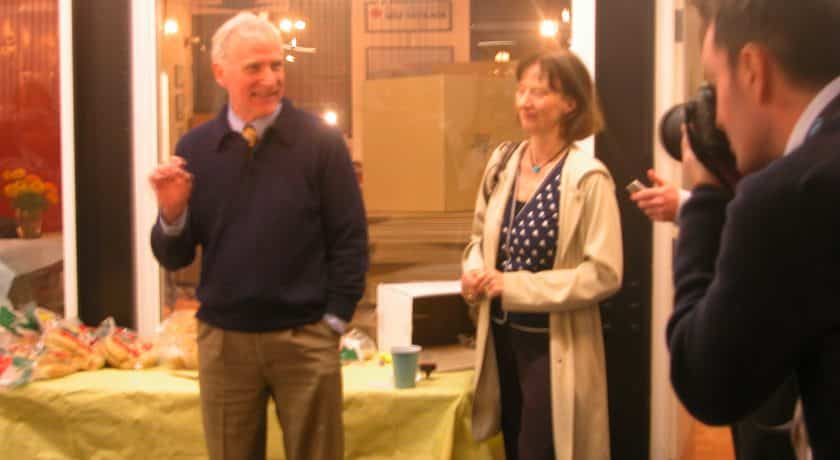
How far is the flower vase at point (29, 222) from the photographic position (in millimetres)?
3434

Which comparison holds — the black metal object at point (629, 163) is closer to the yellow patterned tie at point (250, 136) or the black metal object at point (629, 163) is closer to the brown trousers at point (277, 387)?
the brown trousers at point (277, 387)

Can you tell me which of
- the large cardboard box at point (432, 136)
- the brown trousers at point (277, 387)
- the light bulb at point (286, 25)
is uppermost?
the light bulb at point (286, 25)

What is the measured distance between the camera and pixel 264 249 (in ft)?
7.63

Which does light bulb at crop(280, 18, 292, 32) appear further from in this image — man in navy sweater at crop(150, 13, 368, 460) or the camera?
the camera

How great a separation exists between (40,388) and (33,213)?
0.72 meters

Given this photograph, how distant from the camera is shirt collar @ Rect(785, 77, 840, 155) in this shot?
2.93 ft

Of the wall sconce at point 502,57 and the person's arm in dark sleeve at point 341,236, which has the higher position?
the wall sconce at point 502,57

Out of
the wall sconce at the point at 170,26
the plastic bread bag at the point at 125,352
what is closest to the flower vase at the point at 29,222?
the plastic bread bag at the point at 125,352

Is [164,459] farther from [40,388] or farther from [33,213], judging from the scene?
[33,213]

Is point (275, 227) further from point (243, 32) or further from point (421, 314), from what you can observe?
point (421, 314)

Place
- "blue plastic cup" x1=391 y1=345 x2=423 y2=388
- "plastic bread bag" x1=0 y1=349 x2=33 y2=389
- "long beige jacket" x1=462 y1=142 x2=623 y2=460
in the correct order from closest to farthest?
"long beige jacket" x1=462 y1=142 x2=623 y2=460
"blue plastic cup" x1=391 y1=345 x2=423 y2=388
"plastic bread bag" x1=0 y1=349 x2=33 y2=389

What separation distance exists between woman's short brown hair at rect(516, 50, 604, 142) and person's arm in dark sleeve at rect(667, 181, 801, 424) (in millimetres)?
1660

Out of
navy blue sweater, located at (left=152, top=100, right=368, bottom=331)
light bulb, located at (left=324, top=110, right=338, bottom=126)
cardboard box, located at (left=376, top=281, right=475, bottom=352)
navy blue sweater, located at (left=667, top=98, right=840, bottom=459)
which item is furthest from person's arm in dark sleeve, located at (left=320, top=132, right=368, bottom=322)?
navy blue sweater, located at (left=667, top=98, right=840, bottom=459)

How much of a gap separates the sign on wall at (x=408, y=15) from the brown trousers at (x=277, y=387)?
141 centimetres
